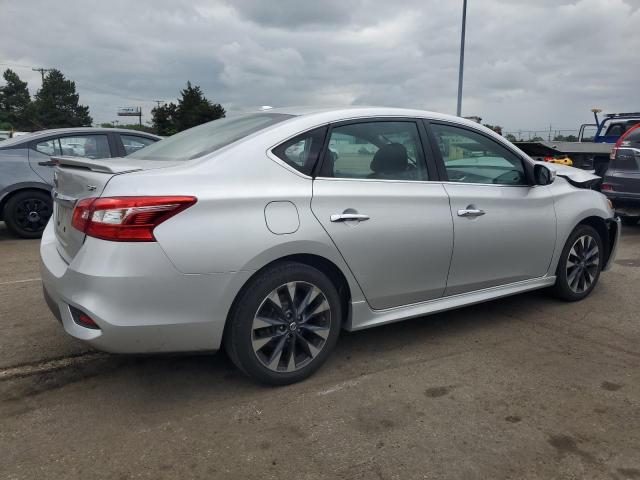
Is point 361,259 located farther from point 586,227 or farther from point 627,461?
point 586,227

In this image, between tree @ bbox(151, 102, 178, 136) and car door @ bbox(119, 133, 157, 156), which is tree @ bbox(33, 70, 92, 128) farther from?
car door @ bbox(119, 133, 157, 156)

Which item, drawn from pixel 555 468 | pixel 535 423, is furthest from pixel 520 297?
pixel 555 468

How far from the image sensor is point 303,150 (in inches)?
119

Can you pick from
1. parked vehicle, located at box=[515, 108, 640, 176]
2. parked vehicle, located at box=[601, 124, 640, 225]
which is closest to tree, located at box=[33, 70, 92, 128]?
parked vehicle, located at box=[515, 108, 640, 176]

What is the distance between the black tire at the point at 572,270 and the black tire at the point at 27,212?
20.7ft

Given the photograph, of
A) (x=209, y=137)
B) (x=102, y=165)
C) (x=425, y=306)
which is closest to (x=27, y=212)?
(x=209, y=137)

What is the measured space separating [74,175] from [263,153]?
102 centimetres

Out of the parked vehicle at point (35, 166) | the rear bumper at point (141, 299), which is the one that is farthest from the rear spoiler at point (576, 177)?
the parked vehicle at point (35, 166)

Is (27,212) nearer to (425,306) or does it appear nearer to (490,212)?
(425,306)

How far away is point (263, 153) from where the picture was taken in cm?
288

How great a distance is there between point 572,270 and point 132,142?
6.04 metres

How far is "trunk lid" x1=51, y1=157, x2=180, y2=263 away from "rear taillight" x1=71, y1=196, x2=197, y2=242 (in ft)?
0.33

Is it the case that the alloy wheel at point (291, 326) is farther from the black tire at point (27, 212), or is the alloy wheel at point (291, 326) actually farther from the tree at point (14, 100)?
the tree at point (14, 100)

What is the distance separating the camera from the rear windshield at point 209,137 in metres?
3.07
